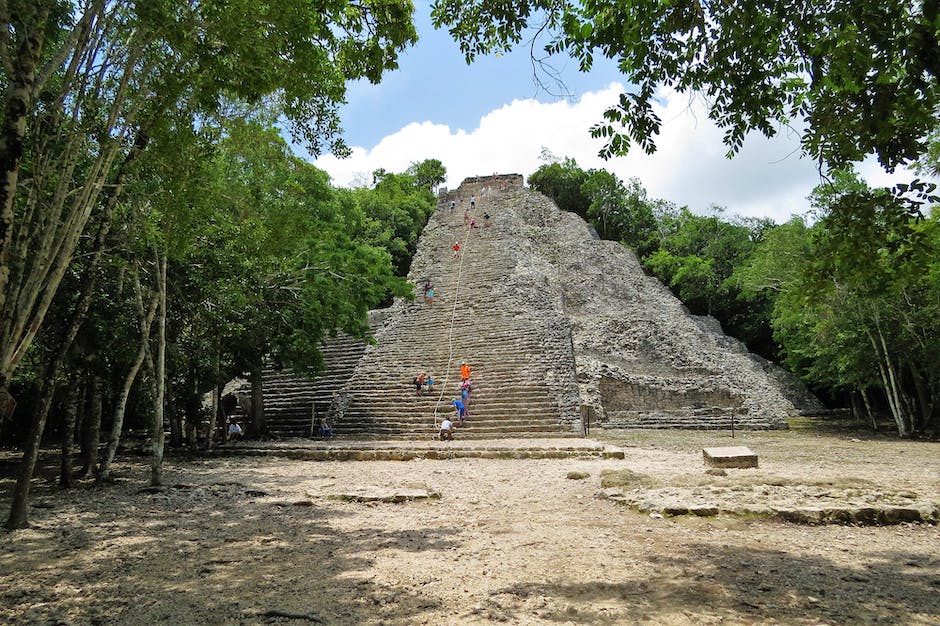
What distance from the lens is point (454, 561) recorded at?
13.8ft

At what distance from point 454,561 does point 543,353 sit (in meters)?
13.5

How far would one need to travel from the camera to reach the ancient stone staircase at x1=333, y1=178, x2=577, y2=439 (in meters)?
14.8

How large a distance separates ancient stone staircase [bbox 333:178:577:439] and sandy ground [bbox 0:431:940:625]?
7122 millimetres

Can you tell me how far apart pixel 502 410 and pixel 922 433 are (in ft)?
43.1

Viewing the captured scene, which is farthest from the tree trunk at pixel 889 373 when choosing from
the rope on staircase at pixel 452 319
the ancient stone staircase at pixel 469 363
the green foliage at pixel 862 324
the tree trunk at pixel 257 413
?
the tree trunk at pixel 257 413

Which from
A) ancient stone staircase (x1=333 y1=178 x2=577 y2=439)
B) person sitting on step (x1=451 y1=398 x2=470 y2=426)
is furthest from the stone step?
ancient stone staircase (x1=333 y1=178 x2=577 y2=439)

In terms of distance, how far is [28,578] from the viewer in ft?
13.1

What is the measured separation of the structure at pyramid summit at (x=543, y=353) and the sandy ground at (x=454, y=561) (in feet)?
25.4

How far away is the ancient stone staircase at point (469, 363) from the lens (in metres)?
14.8

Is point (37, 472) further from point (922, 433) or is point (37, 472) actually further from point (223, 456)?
point (922, 433)

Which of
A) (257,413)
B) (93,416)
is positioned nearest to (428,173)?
(257,413)

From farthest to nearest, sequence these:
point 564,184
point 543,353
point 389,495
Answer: point 564,184, point 543,353, point 389,495

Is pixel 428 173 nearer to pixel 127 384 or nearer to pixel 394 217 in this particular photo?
pixel 394 217

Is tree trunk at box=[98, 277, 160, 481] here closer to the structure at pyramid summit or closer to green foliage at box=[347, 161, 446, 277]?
the structure at pyramid summit
